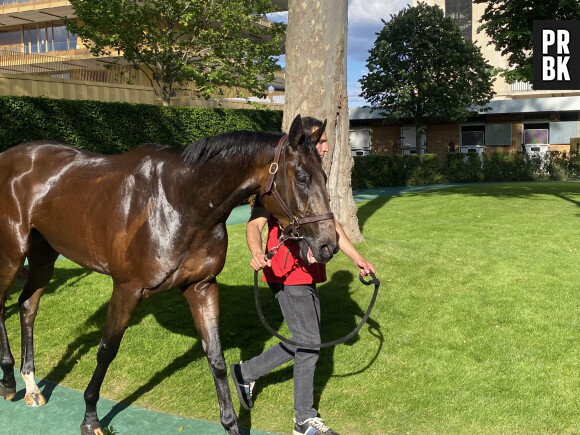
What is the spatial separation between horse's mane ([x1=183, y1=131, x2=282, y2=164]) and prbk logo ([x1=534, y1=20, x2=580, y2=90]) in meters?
14.6

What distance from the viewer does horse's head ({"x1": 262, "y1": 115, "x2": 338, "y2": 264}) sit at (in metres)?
3.12

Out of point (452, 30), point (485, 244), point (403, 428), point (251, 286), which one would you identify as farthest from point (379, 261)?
point (452, 30)

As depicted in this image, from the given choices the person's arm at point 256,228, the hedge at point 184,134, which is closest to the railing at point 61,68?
the hedge at point 184,134

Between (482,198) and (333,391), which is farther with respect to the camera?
(482,198)

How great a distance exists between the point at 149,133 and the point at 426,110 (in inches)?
832

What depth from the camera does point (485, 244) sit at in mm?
10508

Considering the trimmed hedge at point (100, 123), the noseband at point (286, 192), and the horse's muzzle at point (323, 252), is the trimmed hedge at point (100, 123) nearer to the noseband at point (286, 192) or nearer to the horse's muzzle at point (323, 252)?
the noseband at point (286, 192)

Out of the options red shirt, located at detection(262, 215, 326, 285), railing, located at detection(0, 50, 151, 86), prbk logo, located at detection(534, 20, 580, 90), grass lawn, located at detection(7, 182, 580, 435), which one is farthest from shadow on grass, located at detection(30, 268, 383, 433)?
railing, located at detection(0, 50, 151, 86)

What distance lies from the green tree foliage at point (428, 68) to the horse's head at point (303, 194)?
106 feet

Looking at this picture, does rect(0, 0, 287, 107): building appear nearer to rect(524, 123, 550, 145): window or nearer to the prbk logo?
the prbk logo

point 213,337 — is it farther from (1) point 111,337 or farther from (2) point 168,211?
(2) point 168,211

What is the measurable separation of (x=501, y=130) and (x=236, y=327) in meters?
36.6

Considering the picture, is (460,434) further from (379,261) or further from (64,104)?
(64,104)

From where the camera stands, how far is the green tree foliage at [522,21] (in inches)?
720
